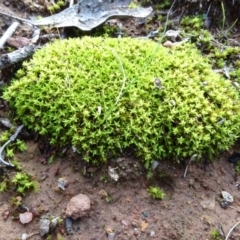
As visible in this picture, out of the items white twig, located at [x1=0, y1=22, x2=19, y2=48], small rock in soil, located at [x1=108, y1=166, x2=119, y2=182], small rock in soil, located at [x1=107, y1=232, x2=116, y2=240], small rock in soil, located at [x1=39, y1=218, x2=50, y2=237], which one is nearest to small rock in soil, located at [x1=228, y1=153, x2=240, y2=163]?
small rock in soil, located at [x1=108, y1=166, x2=119, y2=182]

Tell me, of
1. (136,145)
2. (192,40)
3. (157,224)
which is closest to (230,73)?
(192,40)

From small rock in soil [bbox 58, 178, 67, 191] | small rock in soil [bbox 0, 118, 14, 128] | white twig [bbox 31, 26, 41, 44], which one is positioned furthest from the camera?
white twig [bbox 31, 26, 41, 44]

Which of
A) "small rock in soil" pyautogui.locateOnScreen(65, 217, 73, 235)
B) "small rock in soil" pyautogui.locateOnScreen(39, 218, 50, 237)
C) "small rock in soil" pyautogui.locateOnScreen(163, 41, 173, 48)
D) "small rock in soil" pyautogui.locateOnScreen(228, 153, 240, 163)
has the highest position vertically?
"small rock in soil" pyautogui.locateOnScreen(163, 41, 173, 48)

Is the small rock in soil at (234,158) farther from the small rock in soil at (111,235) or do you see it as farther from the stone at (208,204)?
the small rock in soil at (111,235)

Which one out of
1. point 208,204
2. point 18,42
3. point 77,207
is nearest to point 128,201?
point 77,207

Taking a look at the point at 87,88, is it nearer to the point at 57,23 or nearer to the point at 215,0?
the point at 57,23

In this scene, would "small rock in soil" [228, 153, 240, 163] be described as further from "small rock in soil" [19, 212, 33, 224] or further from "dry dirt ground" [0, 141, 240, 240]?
"small rock in soil" [19, 212, 33, 224]
